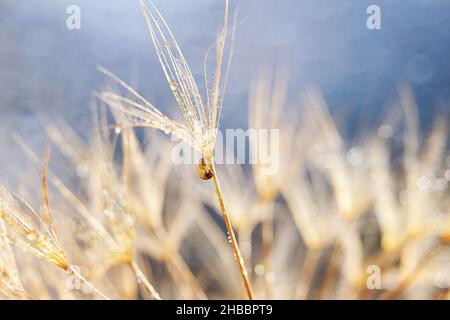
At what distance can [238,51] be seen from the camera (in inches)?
52.2

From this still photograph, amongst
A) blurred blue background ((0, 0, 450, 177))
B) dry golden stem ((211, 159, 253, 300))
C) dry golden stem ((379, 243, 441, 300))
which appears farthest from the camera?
blurred blue background ((0, 0, 450, 177))

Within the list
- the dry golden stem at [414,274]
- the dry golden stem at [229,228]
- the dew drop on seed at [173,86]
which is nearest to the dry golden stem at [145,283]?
the dry golden stem at [229,228]

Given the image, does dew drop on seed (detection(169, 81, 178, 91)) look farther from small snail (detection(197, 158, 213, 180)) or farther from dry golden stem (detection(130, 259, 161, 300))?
dry golden stem (detection(130, 259, 161, 300))

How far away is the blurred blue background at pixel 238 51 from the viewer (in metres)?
1.19

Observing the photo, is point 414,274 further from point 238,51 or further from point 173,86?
point 238,51

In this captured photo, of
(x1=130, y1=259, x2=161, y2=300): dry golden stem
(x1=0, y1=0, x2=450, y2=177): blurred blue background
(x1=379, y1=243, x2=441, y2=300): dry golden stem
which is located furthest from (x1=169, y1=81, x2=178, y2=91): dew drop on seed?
(x1=0, y1=0, x2=450, y2=177): blurred blue background

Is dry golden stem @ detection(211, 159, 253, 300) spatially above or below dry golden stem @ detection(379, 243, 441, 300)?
above

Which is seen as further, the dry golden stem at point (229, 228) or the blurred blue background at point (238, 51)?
the blurred blue background at point (238, 51)

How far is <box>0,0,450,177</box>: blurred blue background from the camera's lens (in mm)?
1192

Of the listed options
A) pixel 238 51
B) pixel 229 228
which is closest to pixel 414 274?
pixel 229 228

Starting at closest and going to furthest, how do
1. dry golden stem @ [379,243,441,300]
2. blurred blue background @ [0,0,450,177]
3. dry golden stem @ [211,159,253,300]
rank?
dry golden stem @ [211,159,253,300], dry golden stem @ [379,243,441,300], blurred blue background @ [0,0,450,177]

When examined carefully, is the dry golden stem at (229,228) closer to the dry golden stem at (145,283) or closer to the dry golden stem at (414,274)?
the dry golden stem at (145,283)
